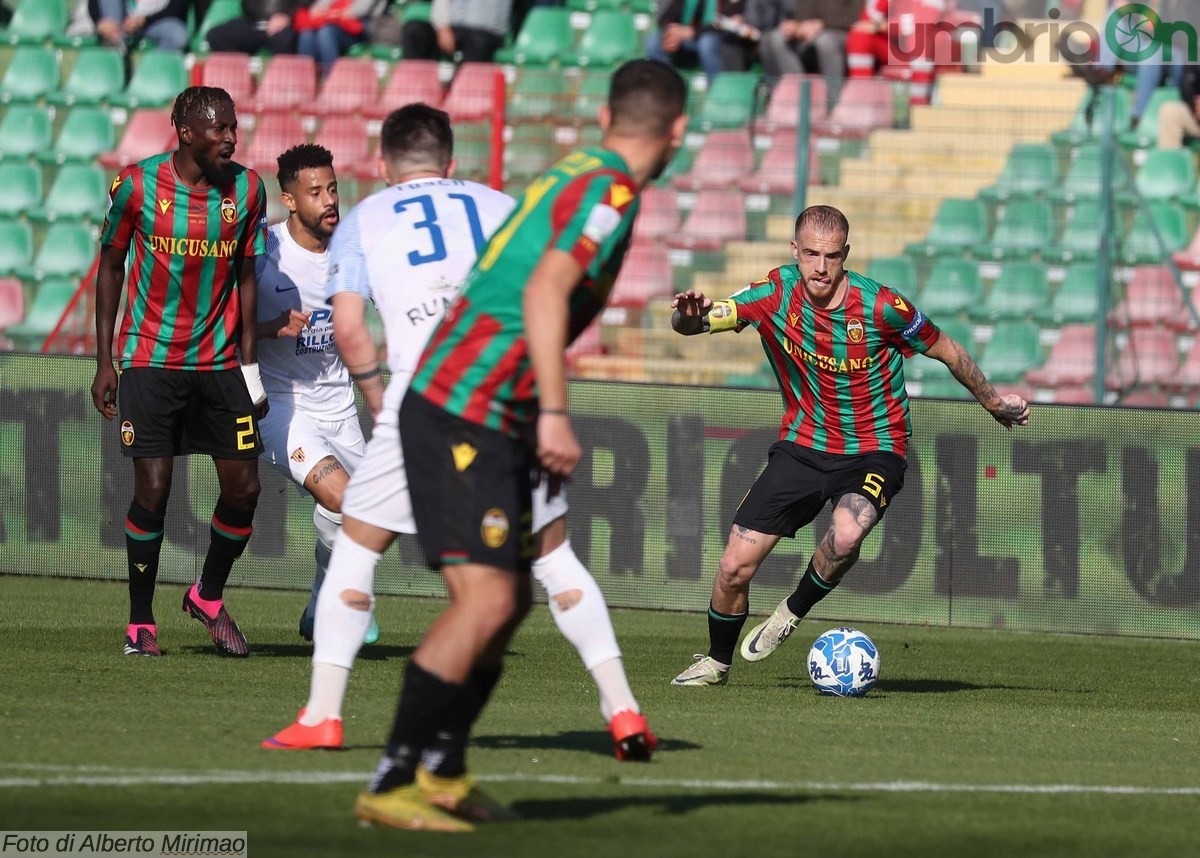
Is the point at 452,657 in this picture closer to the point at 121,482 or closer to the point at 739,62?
the point at 121,482

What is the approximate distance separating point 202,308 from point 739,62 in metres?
8.63

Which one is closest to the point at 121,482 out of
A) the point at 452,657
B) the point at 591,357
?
the point at 591,357

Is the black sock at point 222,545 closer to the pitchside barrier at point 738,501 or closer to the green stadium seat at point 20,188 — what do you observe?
the pitchside barrier at point 738,501

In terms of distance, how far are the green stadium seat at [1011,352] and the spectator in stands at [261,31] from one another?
7.66m

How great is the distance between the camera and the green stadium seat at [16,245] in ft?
57.7

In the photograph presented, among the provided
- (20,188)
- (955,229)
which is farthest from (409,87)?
(955,229)

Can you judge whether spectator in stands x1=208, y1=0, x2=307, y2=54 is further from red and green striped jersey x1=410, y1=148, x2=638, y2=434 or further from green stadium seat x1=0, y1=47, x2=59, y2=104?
red and green striped jersey x1=410, y1=148, x2=638, y2=434

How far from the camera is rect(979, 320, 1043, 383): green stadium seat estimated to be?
1462 centimetres

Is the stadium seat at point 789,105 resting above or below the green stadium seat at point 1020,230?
above

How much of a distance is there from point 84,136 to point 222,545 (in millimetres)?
9981

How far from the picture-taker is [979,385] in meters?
9.08

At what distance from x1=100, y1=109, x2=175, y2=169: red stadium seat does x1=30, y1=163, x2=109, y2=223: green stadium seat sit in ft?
0.61

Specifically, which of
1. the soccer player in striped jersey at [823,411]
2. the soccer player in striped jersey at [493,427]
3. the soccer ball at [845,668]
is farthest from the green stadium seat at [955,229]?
the soccer player in striped jersey at [493,427]

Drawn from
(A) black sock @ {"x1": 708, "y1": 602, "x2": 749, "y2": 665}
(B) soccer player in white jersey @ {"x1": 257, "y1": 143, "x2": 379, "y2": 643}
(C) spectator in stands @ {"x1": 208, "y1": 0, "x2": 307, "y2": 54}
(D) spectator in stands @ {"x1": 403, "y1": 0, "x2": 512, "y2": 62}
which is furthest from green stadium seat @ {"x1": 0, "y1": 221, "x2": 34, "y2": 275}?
(A) black sock @ {"x1": 708, "y1": 602, "x2": 749, "y2": 665}
